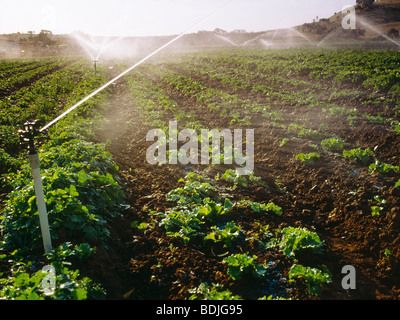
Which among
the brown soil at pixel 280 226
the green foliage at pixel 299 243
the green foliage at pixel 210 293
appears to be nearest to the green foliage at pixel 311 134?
the brown soil at pixel 280 226

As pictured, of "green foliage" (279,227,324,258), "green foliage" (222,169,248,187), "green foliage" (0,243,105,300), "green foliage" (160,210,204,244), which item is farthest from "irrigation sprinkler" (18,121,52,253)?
"green foliage" (222,169,248,187)

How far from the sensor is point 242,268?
3.50m

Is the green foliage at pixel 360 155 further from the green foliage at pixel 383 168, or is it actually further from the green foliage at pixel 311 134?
the green foliage at pixel 311 134

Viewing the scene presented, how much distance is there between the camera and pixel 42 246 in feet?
11.4

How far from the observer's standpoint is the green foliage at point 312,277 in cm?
328

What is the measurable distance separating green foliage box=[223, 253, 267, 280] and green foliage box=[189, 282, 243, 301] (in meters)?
0.25

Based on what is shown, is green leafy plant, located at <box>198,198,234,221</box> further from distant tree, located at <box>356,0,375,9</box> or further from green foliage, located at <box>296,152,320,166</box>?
distant tree, located at <box>356,0,375,9</box>

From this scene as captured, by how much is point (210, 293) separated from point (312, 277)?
129 cm

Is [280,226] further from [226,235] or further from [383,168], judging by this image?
[383,168]

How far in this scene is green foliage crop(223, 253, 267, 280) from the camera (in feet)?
11.4

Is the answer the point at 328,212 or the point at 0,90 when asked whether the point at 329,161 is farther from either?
the point at 0,90

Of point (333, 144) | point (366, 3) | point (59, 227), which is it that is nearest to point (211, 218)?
point (59, 227)

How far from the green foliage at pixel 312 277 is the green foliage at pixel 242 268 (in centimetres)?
39

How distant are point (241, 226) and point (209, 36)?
111 m
